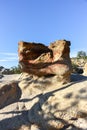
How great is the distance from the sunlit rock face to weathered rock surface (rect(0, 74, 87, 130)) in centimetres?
31

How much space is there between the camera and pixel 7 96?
10.5m

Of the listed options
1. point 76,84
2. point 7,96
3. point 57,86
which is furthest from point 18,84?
point 76,84

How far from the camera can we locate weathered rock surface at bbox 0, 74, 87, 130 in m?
7.98

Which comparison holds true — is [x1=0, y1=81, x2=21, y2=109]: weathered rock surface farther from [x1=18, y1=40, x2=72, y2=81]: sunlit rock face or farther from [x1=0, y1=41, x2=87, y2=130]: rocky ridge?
[x1=18, y1=40, x2=72, y2=81]: sunlit rock face

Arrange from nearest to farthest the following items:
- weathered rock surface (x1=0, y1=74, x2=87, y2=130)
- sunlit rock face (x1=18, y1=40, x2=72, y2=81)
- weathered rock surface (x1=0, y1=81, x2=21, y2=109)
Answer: weathered rock surface (x1=0, y1=74, x2=87, y2=130) → sunlit rock face (x1=18, y1=40, x2=72, y2=81) → weathered rock surface (x1=0, y1=81, x2=21, y2=109)

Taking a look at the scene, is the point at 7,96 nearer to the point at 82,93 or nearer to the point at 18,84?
the point at 18,84

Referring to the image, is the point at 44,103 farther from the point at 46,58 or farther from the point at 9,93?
the point at 9,93

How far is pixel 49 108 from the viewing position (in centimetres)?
856

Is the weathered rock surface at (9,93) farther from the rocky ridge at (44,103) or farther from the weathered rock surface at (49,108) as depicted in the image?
the weathered rock surface at (49,108)

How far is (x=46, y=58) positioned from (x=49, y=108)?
81.1 inches

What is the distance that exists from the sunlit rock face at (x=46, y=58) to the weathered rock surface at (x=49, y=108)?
1.00 ft

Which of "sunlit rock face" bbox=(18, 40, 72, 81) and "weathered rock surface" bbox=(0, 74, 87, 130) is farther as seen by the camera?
"sunlit rock face" bbox=(18, 40, 72, 81)

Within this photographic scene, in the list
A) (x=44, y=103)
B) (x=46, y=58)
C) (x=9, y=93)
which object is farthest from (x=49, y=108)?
(x=9, y=93)

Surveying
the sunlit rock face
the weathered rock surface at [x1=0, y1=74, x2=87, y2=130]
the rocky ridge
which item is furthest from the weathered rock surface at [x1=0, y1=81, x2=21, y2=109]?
the sunlit rock face
